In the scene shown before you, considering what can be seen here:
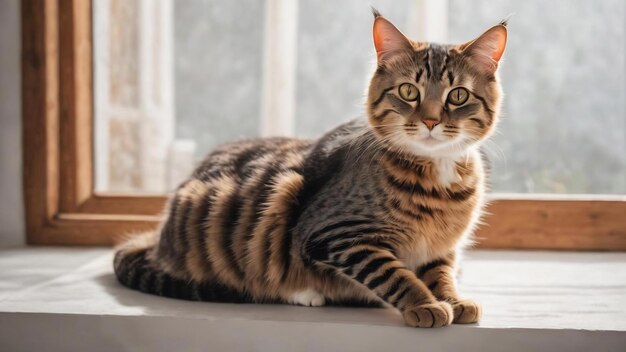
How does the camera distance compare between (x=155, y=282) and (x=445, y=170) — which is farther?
(x=155, y=282)

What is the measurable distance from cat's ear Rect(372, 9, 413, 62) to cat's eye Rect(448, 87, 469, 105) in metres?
0.14

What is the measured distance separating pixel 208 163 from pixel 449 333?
2.40ft

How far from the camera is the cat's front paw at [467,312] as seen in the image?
120 cm

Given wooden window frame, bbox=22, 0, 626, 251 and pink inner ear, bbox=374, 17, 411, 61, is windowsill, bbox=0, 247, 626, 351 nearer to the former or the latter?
wooden window frame, bbox=22, 0, 626, 251

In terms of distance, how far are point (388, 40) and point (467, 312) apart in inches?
22.2

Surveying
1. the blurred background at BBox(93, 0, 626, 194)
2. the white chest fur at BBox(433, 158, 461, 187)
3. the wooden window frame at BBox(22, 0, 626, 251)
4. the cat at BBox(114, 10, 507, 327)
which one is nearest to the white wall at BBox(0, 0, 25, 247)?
the wooden window frame at BBox(22, 0, 626, 251)

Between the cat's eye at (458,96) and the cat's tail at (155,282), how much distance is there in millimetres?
592

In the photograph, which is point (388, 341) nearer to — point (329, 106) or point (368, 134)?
point (368, 134)

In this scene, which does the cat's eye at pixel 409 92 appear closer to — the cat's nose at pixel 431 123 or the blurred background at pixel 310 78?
the cat's nose at pixel 431 123

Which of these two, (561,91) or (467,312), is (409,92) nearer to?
(467,312)

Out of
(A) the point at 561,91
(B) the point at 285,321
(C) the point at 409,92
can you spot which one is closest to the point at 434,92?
(C) the point at 409,92

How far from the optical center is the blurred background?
2.01 metres

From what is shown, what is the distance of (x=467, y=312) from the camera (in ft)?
3.93

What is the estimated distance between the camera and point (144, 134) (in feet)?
7.79
